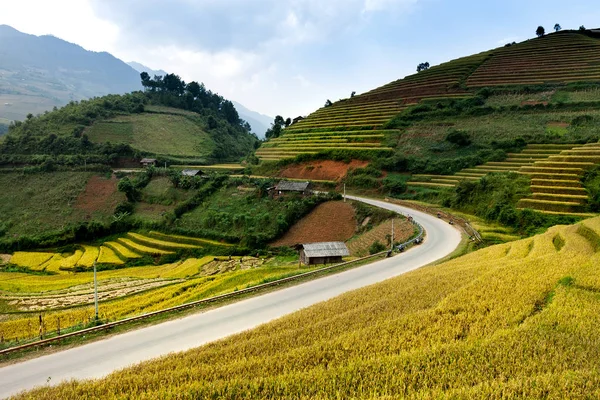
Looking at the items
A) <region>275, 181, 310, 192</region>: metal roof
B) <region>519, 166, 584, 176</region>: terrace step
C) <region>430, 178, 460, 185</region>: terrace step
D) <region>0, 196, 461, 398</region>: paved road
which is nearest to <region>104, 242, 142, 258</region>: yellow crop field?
<region>275, 181, 310, 192</region>: metal roof

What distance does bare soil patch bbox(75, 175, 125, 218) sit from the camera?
56753 millimetres

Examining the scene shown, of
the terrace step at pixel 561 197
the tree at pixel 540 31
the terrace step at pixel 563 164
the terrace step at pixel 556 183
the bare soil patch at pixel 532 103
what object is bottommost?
the terrace step at pixel 561 197

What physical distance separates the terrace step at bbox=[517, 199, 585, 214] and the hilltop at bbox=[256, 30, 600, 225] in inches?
3.2

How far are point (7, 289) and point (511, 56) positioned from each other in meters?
110

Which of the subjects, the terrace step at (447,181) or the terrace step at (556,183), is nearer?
the terrace step at (556,183)

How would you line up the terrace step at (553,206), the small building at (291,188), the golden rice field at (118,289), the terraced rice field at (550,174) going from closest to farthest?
the golden rice field at (118,289)
the terrace step at (553,206)
the terraced rice field at (550,174)
the small building at (291,188)

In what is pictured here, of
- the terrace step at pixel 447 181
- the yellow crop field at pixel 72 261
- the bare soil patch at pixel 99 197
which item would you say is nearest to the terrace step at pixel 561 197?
the terrace step at pixel 447 181

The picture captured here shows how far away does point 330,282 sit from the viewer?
20.4 metres

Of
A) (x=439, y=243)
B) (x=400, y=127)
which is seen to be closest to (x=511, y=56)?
(x=400, y=127)

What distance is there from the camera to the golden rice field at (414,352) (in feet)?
24.8

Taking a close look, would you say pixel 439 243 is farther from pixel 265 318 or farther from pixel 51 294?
pixel 51 294

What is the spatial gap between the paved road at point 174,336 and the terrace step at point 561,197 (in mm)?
18815

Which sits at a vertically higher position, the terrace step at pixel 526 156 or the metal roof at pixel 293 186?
the terrace step at pixel 526 156

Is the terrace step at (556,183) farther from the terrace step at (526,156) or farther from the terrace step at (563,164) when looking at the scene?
the terrace step at (526,156)
